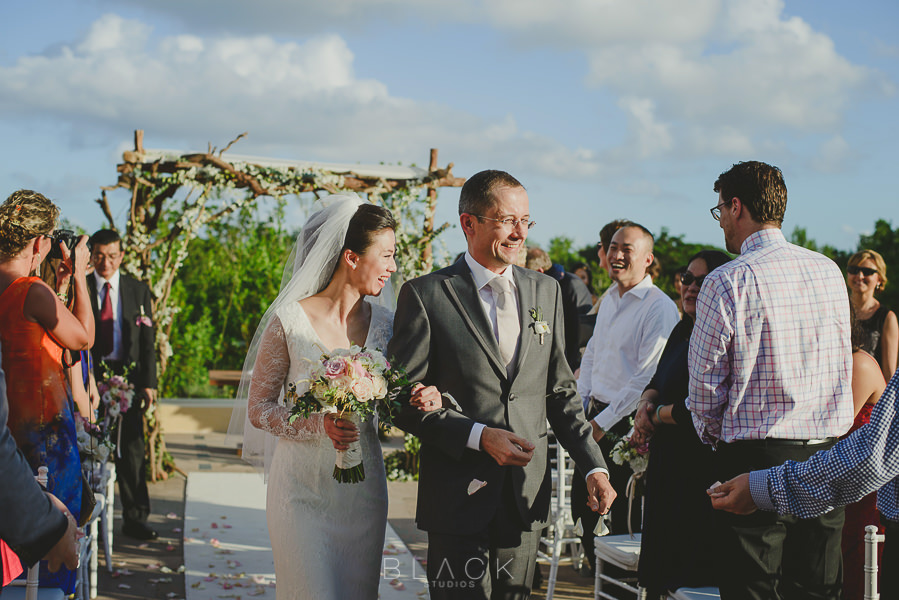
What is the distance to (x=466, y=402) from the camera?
10.1 ft

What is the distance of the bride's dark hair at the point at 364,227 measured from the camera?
3.54 metres

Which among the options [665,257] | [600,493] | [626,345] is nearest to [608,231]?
[626,345]

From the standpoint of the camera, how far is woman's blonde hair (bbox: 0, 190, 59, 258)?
3.55 m

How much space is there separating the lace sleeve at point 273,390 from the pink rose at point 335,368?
1.48 ft

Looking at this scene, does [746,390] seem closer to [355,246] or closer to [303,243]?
[355,246]

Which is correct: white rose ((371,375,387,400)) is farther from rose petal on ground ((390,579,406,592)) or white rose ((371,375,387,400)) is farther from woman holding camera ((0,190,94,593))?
rose petal on ground ((390,579,406,592))

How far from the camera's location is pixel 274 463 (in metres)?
3.49

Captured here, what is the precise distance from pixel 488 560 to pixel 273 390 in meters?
1.18

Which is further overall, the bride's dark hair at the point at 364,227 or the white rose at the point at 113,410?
the white rose at the point at 113,410

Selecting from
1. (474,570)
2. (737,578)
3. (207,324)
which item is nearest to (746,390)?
(737,578)

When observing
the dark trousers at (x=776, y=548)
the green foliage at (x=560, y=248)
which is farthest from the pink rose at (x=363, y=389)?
the green foliage at (x=560, y=248)

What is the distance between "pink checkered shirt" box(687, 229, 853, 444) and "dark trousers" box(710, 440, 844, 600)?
8 cm

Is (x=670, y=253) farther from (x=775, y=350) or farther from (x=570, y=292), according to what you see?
(x=775, y=350)

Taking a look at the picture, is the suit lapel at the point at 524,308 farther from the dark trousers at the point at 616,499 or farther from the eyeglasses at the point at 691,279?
the dark trousers at the point at 616,499
